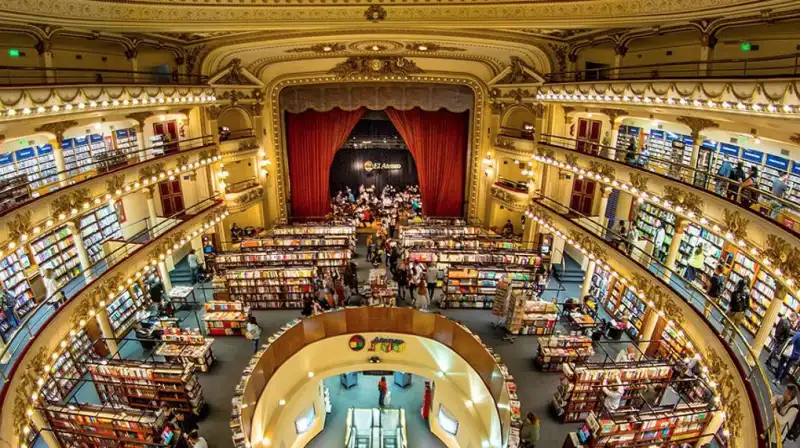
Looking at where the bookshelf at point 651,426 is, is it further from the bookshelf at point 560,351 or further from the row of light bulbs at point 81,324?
the row of light bulbs at point 81,324

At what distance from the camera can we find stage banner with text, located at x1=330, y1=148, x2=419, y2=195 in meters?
21.3

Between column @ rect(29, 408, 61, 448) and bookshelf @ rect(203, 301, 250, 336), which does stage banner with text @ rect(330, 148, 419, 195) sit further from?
column @ rect(29, 408, 61, 448)

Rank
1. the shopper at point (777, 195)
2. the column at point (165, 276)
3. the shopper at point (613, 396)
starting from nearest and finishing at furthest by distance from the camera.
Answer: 1. the shopper at point (777, 195)
2. the shopper at point (613, 396)
3. the column at point (165, 276)

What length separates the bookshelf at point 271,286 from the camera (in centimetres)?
1280

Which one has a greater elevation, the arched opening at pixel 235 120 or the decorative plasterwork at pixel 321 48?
the decorative plasterwork at pixel 321 48

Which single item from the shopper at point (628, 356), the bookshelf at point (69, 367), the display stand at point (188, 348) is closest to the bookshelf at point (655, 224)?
the shopper at point (628, 356)

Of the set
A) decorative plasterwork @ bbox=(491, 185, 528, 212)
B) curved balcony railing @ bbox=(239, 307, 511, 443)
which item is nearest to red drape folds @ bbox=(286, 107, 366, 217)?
decorative plasterwork @ bbox=(491, 185, 528, 212)

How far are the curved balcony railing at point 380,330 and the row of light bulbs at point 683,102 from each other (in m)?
6.57

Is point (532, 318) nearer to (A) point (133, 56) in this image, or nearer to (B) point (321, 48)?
(B) point (321, 48)

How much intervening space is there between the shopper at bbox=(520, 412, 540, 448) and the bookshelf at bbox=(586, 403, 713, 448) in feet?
3.05

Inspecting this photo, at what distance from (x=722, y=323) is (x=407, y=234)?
9.63 m

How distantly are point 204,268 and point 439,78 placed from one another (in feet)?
36.1

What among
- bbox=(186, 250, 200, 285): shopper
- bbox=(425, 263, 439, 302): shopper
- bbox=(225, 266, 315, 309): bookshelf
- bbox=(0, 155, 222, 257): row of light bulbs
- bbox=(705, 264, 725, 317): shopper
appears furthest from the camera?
bbox=(186, 250, 200, 285): shopper

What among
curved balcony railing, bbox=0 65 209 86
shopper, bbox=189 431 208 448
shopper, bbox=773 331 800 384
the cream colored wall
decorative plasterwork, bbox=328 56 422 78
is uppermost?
decorative plasterwork, bbox=328 56 422 78
